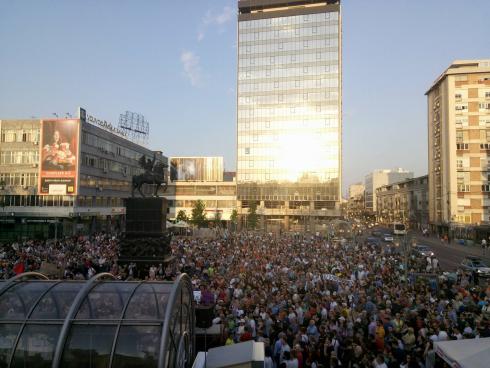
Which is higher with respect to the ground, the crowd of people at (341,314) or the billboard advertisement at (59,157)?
the billboard advertisement at (59,157)

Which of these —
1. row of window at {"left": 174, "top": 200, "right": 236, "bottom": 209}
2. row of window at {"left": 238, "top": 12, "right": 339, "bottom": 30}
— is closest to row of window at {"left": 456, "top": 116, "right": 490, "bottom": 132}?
row of window at {"left": 238, "top": 12, "right": 339, "bottom": 30}

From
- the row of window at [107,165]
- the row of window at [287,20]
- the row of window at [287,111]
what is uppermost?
the row of window at [287,20]

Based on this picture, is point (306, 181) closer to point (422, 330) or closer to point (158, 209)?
point (158, 209)

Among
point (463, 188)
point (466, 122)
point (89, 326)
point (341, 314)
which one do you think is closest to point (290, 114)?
point (466, 122)

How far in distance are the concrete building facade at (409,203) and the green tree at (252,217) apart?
97.7 ft

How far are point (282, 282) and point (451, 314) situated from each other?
7.40m

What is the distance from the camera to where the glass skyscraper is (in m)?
81.6

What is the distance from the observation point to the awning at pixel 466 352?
6.98m

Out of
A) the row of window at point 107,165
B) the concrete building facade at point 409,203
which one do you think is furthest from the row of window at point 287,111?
the concrete building facade at point 409,203

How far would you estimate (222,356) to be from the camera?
6.75 m

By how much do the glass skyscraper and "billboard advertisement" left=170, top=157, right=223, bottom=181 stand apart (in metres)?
10.1

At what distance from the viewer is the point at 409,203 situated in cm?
10500

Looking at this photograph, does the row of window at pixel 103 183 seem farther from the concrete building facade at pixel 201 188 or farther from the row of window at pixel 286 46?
the row of window at pixel 286 46

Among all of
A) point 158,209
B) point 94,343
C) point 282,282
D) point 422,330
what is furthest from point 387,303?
point 158,209
